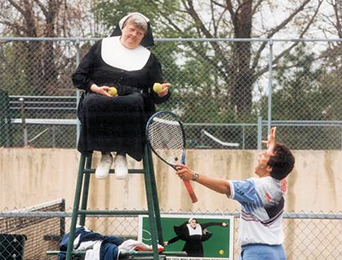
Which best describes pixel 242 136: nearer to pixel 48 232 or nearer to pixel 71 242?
pixel 48 232

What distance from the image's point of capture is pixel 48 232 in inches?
371

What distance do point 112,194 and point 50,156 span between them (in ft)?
2.94

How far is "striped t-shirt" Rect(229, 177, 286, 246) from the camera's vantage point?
555 cm

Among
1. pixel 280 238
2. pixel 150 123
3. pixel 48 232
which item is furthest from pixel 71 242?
pixel 48 232

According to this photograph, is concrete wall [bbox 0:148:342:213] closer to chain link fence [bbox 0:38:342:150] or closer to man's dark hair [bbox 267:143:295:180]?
chain link fence [bbox 0:38:342:150]

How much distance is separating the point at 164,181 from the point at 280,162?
17.4 ft

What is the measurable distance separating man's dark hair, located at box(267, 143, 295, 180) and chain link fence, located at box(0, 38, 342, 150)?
5.61m

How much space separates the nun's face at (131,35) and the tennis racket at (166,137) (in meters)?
0.55

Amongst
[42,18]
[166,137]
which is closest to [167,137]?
[166,137]

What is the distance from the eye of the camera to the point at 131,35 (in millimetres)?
6047

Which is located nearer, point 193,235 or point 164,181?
point 193,235

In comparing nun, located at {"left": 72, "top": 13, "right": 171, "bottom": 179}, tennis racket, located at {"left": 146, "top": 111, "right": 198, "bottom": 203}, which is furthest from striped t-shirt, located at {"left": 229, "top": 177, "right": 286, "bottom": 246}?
nun, located at {"left": 72, "top": 13, "right": 171, "bottom": 179}

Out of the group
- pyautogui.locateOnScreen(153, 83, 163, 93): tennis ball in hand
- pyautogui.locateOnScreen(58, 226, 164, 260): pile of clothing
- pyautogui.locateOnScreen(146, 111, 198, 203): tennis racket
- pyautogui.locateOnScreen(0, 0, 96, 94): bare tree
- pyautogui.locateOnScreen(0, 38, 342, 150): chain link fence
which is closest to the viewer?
pyautogui.locateOnScreen(146, 111, 198, 203): tennis racket

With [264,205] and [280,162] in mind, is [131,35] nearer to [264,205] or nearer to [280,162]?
[280,162]
